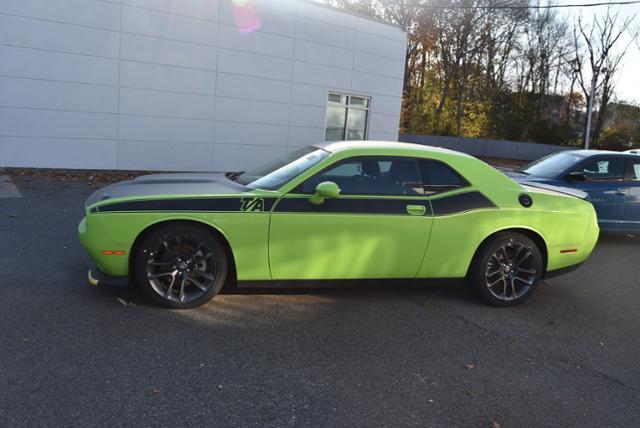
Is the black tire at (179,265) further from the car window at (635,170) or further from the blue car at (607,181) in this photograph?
the car window at (635,170)

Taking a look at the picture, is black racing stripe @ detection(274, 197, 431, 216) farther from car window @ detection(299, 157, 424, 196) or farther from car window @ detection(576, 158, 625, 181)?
car window @ detection(576, 158, 625, 181)

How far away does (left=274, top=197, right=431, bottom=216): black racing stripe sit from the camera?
188 inches

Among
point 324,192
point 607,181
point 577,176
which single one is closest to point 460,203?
point 324,192

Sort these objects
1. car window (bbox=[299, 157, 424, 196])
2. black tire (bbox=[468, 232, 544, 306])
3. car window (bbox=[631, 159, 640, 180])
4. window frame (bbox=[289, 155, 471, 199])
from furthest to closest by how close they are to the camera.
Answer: car window (bbox=[631, 159, 640, 180])
black tire (bbox=[468, 232, 544, 306])
car window (bbox=[299, 157, 424, 196])
window frame (bbox=[289, 155, 471, 199])

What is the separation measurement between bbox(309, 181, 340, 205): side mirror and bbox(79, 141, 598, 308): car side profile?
12 millimetres

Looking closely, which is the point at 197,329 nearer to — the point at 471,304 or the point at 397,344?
the point at 397,344


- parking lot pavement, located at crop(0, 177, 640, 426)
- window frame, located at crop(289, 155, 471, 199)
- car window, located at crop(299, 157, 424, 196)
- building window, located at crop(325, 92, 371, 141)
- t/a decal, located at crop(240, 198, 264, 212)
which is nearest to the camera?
parking lot pavement, located at crop(0, 177, 640, 426)

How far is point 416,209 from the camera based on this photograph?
5.02m

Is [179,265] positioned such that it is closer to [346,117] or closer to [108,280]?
[108,280]

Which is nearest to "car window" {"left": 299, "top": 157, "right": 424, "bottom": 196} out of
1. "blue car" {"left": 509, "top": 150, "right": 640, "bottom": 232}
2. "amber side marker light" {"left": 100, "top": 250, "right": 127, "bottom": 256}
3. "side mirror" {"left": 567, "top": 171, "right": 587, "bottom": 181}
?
"amber side marker light" {"left": 100, "top": 250, "right": 127, "bottom": 256}

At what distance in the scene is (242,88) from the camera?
1548 centimetres

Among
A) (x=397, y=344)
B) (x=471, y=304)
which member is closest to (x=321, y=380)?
(x=397, y=344)

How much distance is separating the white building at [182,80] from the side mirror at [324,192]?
10.4 m

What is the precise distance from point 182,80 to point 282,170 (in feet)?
33.6
